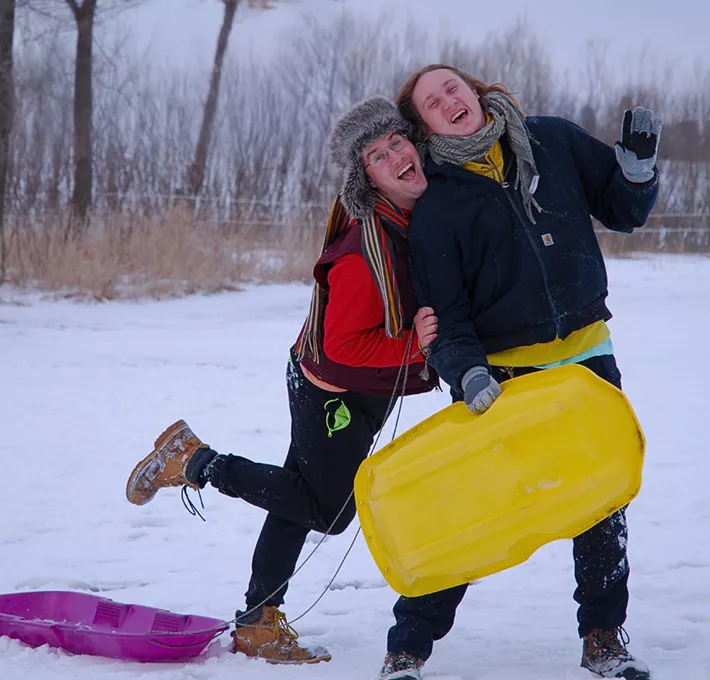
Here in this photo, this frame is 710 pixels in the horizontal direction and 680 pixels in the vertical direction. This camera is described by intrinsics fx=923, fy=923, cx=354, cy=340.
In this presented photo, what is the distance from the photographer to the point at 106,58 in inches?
485

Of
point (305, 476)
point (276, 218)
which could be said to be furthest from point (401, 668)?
point (276, 218)

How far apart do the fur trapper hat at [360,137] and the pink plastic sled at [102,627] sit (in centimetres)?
124

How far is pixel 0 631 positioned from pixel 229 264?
356 inches

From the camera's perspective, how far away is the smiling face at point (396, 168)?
7.63ft

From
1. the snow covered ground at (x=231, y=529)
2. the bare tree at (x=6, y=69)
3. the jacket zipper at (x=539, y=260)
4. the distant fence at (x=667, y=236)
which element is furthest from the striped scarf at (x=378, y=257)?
the distant fence at (x=667, y=236)

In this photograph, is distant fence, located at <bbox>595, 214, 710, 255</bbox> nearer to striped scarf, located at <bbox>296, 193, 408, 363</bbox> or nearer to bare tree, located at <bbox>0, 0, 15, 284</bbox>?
bare tree, located at <bbox>0, 0, 15, 284</bbox>

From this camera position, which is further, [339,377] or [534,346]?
[339,377]

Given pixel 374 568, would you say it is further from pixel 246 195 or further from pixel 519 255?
pixel 246 195

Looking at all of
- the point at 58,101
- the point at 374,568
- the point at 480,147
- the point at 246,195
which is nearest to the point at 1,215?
the point at 58,101

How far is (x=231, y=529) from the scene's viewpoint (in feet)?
12.0

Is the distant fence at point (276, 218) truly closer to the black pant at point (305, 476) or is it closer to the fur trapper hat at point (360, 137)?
the black pant at point (305, 476)

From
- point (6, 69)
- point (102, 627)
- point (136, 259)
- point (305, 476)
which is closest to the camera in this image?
point (305, 476)

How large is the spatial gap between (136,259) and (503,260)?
8796mm

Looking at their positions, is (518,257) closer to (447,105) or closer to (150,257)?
(447,105)
